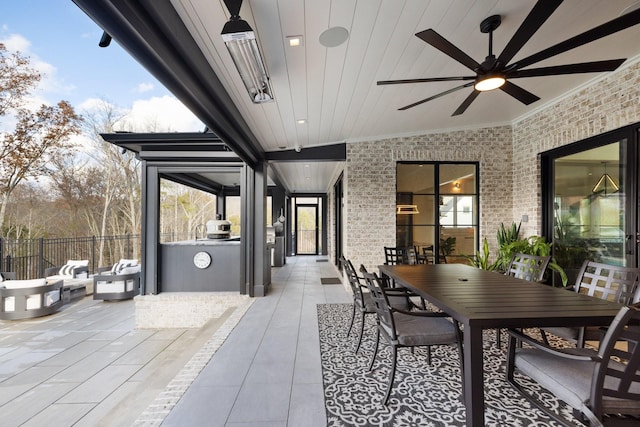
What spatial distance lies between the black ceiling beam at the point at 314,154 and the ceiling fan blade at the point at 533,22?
3.37 meters


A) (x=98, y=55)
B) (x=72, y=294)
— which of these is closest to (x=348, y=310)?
(x=72, y=294)

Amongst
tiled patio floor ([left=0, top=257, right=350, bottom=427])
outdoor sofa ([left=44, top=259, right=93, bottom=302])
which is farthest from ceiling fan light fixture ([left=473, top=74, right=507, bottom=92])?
outdoor sofa ([left=44, top=259, right=93, bottom=302])

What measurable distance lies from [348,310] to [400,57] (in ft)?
10.6

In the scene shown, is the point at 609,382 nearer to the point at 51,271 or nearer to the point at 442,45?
the point at 442,45

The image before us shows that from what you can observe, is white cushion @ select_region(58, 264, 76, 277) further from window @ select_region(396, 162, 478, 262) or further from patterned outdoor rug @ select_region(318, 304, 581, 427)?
window @ select_region(396, 162, 478, 262)

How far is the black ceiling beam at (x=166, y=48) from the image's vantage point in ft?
4.34

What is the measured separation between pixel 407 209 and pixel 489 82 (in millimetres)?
3094

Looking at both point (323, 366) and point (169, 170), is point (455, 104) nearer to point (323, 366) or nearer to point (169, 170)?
point (323, 366)

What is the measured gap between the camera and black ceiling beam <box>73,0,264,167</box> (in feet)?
4.34

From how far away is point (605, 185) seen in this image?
11.6 feet

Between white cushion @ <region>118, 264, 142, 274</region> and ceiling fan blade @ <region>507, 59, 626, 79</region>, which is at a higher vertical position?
ceiling fan blade @ <region>507, 59, 626, 79</region>

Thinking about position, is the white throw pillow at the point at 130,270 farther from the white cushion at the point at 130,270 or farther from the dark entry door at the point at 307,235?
the dark entry door at the point at 307,235

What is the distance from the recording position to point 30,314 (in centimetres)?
507

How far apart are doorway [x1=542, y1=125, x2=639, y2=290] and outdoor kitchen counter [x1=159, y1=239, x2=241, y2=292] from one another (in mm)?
5167
